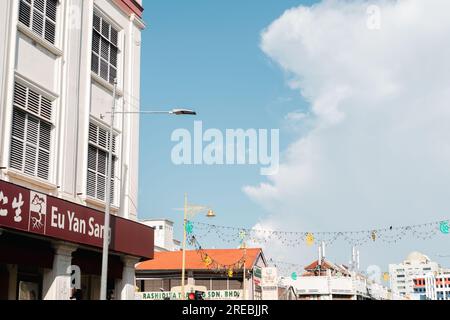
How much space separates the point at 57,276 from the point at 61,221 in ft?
6.73

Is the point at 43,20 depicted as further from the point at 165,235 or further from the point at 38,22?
the point at 165,235

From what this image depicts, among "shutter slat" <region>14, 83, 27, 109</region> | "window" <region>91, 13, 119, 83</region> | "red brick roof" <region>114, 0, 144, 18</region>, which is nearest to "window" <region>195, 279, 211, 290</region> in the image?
"red brick roof" <region>114, 0, 144, 18</region>

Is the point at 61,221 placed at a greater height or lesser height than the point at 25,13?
lesser

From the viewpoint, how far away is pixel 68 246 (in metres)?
21.2

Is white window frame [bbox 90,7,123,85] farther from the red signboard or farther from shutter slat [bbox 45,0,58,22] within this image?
the red signboard

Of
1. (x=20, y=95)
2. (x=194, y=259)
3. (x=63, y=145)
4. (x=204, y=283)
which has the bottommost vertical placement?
(x=204, y=283)

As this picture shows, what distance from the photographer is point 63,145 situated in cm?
2186

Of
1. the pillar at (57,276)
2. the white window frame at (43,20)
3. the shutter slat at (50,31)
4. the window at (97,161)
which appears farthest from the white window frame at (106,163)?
the white window frame at (43,20)

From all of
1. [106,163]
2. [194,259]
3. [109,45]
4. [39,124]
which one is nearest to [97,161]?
[106,163]

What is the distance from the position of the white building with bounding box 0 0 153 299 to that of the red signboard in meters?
0.03
